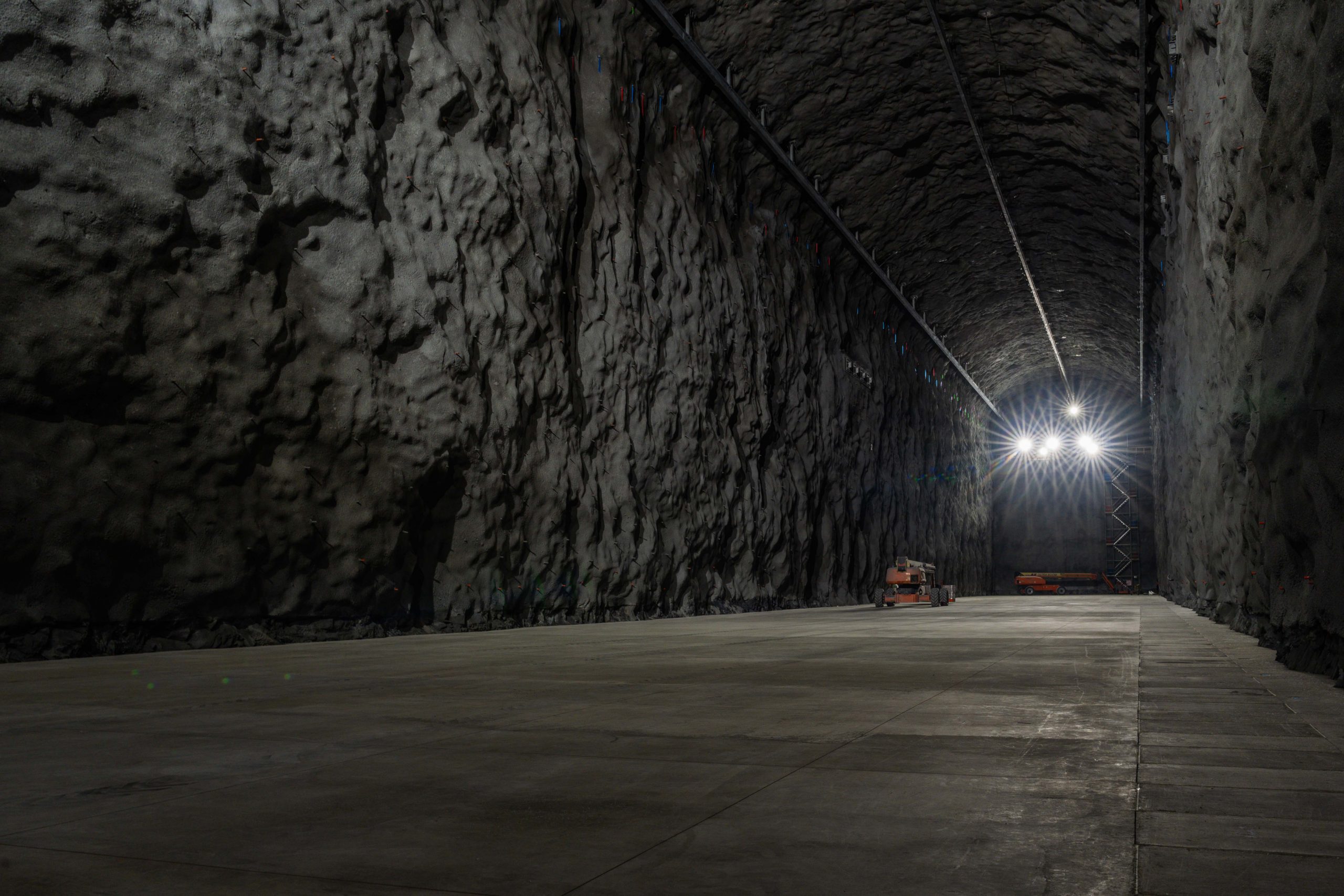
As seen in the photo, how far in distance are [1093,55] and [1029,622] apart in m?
11.3

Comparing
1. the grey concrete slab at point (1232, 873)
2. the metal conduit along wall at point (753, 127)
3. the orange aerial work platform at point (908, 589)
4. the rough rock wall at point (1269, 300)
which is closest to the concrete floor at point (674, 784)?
the grey concrete slab at point (1232, 873)

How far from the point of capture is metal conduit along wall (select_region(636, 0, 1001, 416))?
1908cm

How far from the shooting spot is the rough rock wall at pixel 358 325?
930 centimetres

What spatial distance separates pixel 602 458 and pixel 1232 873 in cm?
1555

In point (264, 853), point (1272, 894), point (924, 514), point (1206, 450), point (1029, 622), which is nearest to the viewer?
point (1272, 894)

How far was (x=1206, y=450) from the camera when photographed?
17234mm

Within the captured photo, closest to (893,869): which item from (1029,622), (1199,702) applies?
(1199,702)

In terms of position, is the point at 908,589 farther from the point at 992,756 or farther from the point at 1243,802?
the point at 1243,802

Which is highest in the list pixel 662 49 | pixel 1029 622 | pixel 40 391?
pixel 662 49

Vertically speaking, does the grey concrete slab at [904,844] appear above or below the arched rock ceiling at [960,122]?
below

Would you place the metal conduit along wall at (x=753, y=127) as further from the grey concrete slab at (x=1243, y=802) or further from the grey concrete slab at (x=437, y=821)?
the grey concrete slab at (x=1243, y=802)

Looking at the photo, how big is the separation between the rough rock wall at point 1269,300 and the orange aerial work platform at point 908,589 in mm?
9612

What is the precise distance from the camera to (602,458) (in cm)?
1762

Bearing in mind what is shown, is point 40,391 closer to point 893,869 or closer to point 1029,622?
point 893,869
